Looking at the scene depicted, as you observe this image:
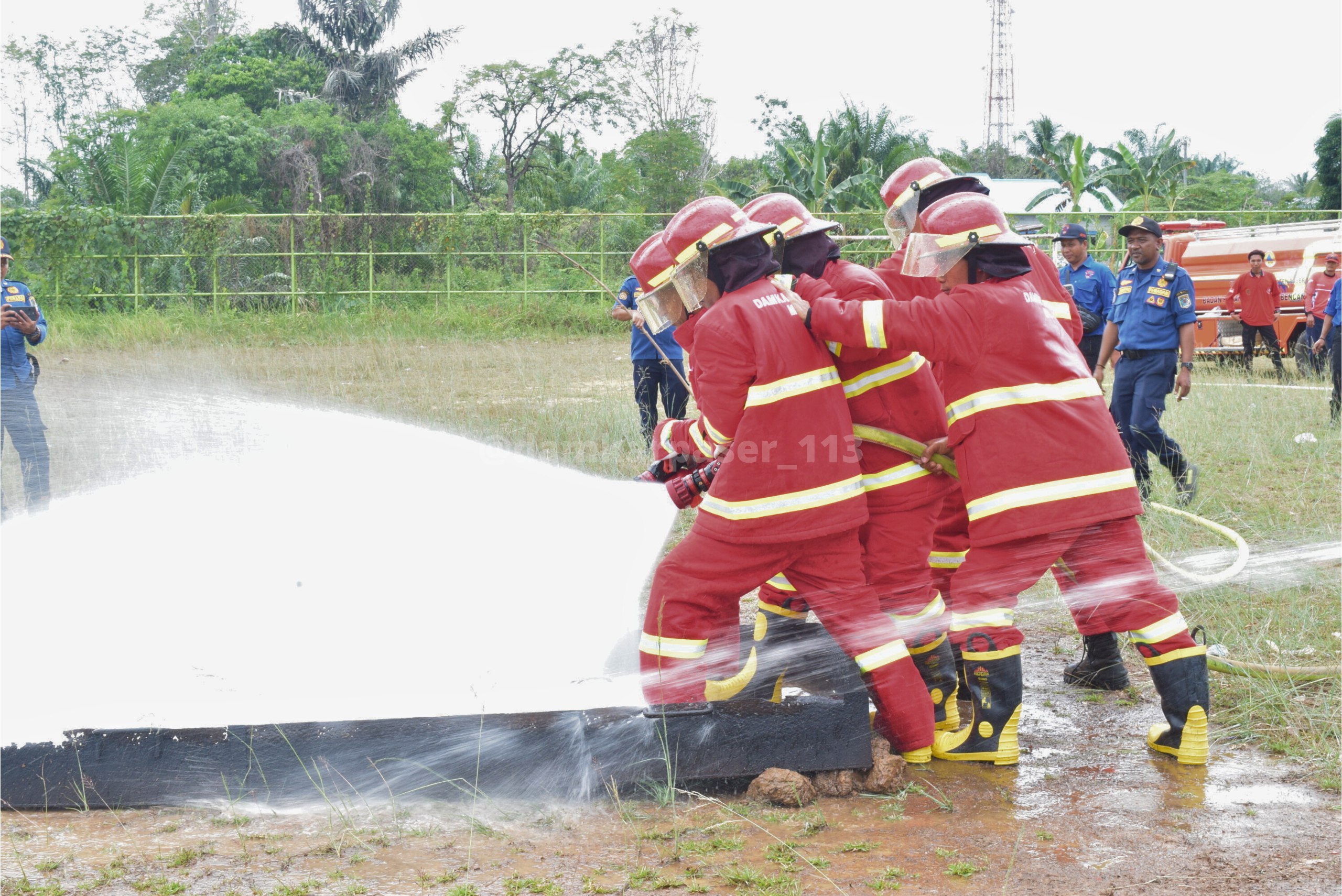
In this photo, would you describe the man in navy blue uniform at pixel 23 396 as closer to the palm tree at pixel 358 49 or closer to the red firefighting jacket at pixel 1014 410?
the red firefighting jacket at pixel 1014 410

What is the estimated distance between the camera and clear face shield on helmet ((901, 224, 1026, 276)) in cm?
386

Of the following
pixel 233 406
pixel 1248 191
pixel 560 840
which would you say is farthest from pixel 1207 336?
pixel 1248 191

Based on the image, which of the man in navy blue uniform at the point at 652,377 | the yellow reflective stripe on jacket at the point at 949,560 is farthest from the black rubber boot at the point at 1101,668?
the man in navy blue uniform at the point at 652,377

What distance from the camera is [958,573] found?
399cm

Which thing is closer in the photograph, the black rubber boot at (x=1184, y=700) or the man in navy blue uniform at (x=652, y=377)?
the black rubber boot at (x=1184, y=700)

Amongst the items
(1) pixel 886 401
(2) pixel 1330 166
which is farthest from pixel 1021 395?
(2) pixel 1330 166

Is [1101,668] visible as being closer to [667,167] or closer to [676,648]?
[676,648]

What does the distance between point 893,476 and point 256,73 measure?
111ft

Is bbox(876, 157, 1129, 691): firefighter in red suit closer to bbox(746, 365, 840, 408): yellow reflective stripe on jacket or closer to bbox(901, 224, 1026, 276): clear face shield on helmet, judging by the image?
bbox(901, 224, 1026, 276): clear face shield on helmet

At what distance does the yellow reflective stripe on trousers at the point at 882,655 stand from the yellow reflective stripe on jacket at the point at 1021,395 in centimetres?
80

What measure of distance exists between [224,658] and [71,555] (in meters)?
2.36

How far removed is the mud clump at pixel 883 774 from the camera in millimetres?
3816

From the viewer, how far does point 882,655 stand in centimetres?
380

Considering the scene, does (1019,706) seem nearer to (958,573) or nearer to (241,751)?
(958,573)
